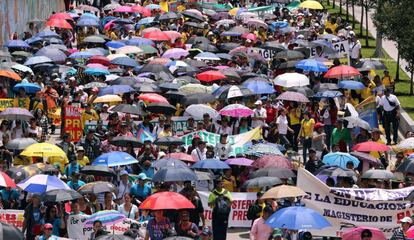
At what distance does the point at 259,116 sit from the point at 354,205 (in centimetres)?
812

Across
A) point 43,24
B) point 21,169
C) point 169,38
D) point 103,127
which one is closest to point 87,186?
point 21,169

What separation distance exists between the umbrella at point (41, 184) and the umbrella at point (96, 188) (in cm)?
26

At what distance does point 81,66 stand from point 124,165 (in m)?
11.9

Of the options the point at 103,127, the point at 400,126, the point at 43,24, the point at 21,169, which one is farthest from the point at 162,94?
the point at 43,24

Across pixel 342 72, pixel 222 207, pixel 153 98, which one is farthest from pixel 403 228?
pixel 342 72

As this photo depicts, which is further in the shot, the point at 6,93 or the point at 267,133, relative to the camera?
the point at 6,93

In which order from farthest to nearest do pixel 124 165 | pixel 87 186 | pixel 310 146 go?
pixel 310 146
pixel 124 165
pixel 87 186

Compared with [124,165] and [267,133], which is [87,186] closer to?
[124,165]

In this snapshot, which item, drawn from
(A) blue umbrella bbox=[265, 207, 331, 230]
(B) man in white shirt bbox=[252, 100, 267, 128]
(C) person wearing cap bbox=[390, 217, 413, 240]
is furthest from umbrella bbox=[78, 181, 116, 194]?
(B) man in white shirt bbox=[252, 100, 267, 128]

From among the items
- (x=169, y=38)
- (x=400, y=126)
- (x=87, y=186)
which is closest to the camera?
(x=87, y=186)

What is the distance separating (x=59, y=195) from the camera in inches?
941

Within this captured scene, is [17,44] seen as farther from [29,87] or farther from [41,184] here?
[41,184]

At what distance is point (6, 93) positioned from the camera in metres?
36.3

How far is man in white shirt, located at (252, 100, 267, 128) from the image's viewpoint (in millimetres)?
32250
